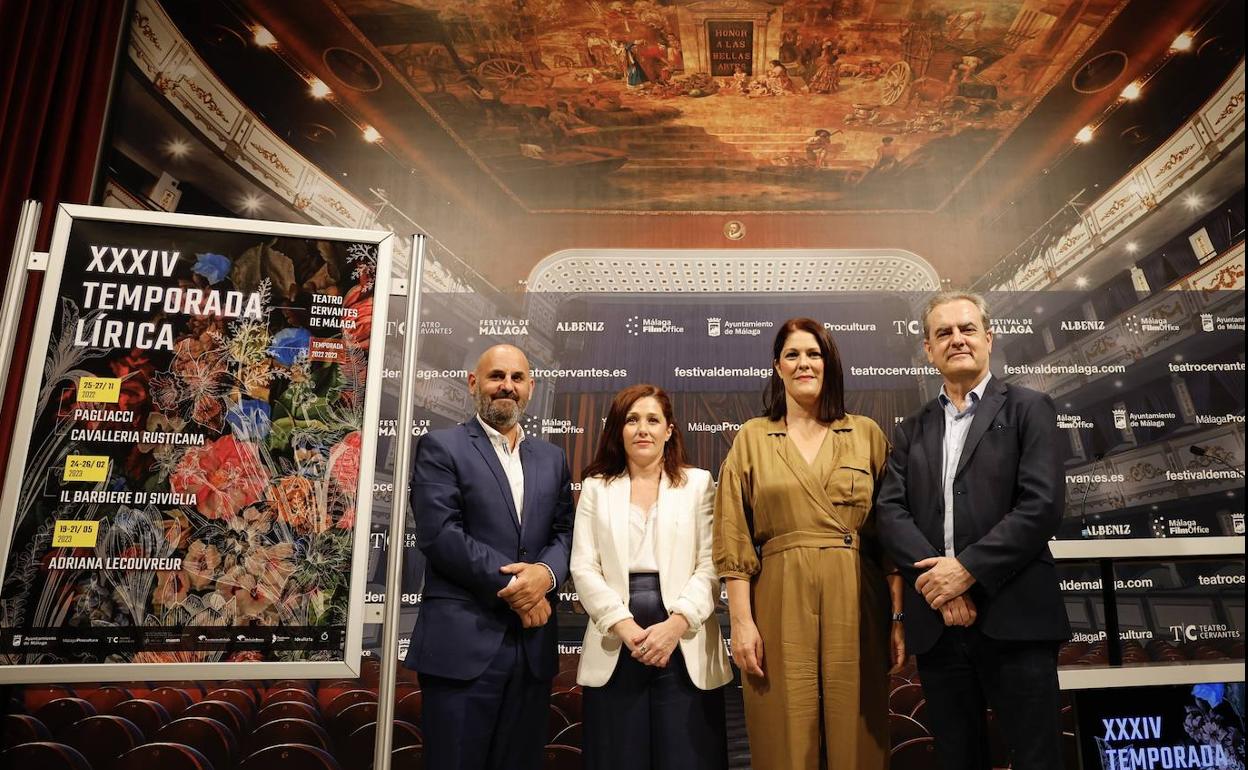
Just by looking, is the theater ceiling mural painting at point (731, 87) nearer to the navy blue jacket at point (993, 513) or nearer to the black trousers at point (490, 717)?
the navy blue jacket at point (993, 513)

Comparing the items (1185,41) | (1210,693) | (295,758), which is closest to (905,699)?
(1210,693)

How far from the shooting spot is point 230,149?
3303 millimetres

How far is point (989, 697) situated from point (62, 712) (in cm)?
336

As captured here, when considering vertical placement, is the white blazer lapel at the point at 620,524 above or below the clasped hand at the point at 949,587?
above

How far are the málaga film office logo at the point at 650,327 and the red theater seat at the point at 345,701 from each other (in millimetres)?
1942

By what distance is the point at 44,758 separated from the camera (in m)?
2.73

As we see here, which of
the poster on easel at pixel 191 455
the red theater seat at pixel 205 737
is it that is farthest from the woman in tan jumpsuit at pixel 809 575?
the red theater seat at pixel 205 737

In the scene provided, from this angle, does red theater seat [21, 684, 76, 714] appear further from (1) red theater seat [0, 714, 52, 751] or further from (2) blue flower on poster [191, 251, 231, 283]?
(2) blue flower on poster [191, 251, 231, 283]

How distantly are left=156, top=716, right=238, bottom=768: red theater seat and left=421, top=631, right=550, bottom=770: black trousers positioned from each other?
4.49 feet

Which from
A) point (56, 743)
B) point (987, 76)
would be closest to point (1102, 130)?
point (987, 76)

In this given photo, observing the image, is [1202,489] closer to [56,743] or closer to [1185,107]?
[1185,107]

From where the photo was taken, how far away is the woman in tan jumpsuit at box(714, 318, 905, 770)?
1.79 m

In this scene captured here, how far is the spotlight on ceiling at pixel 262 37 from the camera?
346cm

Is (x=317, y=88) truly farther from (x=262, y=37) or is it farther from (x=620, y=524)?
(x=620, y=524)
